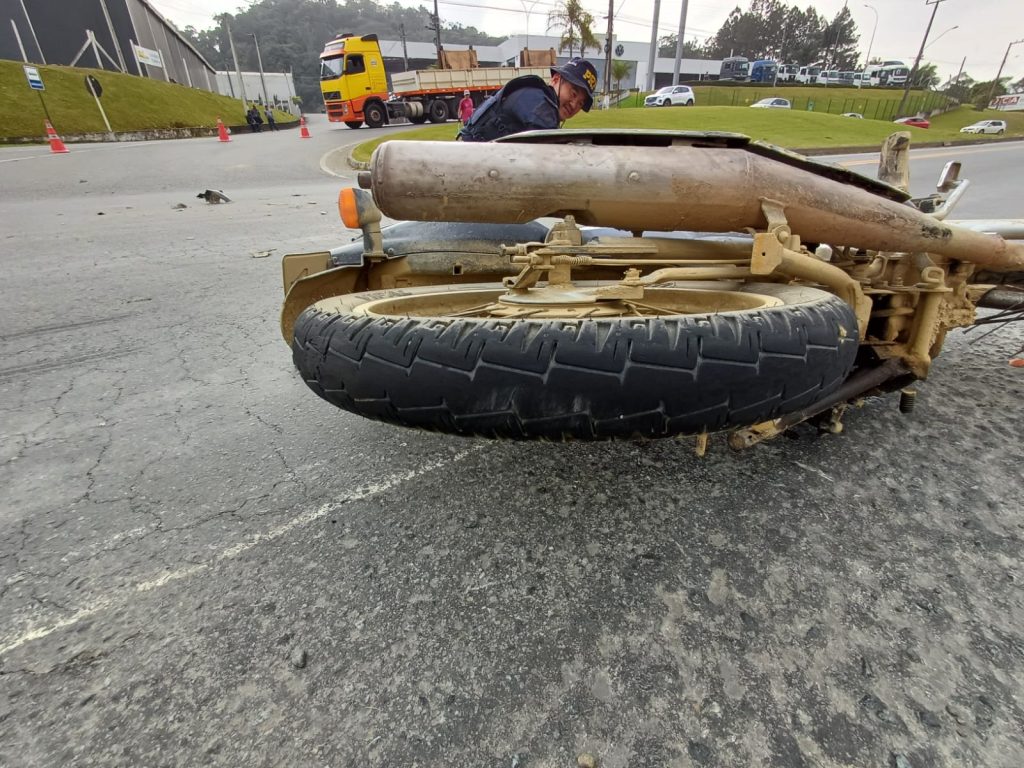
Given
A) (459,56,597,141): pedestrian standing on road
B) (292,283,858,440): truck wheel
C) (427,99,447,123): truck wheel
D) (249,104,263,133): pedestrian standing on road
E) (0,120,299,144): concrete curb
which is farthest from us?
(249,104,263,133): pedestrian standing on road

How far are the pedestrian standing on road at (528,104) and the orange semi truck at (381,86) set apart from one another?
949 inches

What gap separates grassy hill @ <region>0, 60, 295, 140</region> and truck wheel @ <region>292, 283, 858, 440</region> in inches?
1081

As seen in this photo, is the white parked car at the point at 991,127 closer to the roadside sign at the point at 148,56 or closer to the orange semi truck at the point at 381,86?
the orange semi truck at the point at 381,86

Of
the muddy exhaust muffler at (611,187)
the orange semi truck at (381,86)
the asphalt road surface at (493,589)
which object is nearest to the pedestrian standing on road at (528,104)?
the muddy exhaust muffler at (611,187)

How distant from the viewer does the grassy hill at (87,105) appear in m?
22.2

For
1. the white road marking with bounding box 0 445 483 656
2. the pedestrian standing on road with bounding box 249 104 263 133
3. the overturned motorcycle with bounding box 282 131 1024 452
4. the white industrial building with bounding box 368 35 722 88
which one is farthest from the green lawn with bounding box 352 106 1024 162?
the white industrial building with bounding box 368 35 722 88

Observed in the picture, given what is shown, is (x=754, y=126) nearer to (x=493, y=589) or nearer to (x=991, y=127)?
(x=493, y=589)

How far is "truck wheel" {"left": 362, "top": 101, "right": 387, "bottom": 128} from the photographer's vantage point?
25.8m

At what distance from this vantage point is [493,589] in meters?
1.42

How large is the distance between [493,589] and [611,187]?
1269 mm

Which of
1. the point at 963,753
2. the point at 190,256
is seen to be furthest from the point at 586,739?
the point at 190,256

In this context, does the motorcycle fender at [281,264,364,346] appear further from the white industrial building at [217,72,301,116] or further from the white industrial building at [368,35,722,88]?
the white industrial building at [217,72,301,116]

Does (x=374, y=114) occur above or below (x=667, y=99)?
below

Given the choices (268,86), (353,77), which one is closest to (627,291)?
(353,77)
